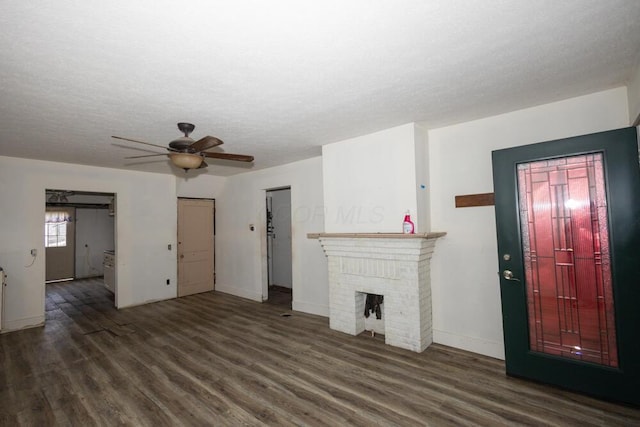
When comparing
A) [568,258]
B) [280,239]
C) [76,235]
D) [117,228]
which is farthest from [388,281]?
[76,235]

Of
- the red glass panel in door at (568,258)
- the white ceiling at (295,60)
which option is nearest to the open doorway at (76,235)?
the white ceiling at (295,60)

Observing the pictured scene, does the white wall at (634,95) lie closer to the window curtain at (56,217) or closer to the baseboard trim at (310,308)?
the baseboard trim at (310,308)

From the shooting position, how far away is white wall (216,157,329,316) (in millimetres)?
4945

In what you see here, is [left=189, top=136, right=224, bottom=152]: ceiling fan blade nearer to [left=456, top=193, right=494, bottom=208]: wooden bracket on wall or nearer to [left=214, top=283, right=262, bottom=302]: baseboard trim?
[left=456, top=193, right=494, bottom=208]: wooden bracket on wall

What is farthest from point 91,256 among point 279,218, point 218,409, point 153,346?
point 218,409

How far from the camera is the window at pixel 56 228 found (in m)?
8.41

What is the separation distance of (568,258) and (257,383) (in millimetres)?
3114

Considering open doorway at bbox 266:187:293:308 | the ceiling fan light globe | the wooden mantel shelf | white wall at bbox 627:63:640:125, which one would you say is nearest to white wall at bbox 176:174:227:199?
open doorway at bbox 266:187:293:308

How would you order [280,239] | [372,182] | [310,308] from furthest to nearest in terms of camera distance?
[280,239], [310,308], [372,182]

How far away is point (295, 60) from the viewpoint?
6.69 feet

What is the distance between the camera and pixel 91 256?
904 cm

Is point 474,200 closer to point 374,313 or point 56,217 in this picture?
point 374,313

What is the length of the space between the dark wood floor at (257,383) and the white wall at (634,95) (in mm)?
2347

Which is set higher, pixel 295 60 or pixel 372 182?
pixel 295 60
